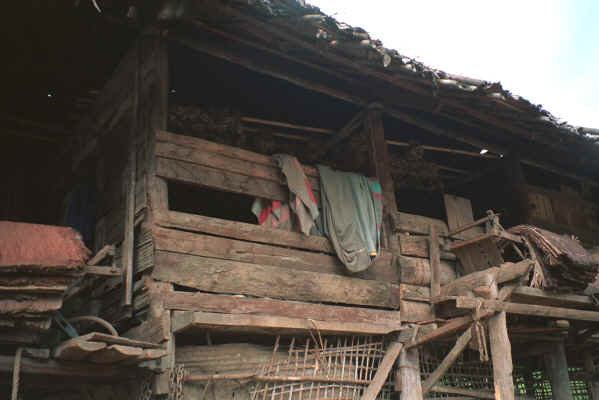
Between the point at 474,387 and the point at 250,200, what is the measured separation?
3.73m

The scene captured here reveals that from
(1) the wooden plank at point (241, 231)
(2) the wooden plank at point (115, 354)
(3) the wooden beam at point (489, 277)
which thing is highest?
(1) the wooden plank at point (241, 231)

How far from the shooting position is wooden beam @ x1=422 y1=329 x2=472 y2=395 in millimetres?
5648

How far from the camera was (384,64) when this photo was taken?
5.91 m

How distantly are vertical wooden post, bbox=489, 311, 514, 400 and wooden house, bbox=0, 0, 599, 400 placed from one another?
18 mm

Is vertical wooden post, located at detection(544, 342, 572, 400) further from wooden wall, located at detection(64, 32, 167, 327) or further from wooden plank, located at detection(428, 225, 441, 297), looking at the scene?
wooden wall, located at detection(64, 32, 167, 327)

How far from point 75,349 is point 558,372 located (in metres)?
Result: 6.15

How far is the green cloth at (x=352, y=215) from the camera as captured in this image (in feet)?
19.8

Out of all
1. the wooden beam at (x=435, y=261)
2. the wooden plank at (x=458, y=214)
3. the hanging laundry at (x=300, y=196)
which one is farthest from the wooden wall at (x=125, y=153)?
the wooden plank at (x=458, y=214)

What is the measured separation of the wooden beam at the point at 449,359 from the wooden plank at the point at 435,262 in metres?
0.83

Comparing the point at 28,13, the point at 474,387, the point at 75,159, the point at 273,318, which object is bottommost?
the point at 474,387

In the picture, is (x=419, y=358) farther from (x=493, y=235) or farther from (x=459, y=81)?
(x=459, y=81)

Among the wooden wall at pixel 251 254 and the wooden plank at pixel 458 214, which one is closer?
the wooden wall at pixel 251 254

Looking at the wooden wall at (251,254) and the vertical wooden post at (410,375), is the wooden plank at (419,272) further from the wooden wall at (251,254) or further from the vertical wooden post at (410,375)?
the vertical wooden post at (410,375)

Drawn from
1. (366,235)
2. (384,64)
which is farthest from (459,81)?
(366,235)
